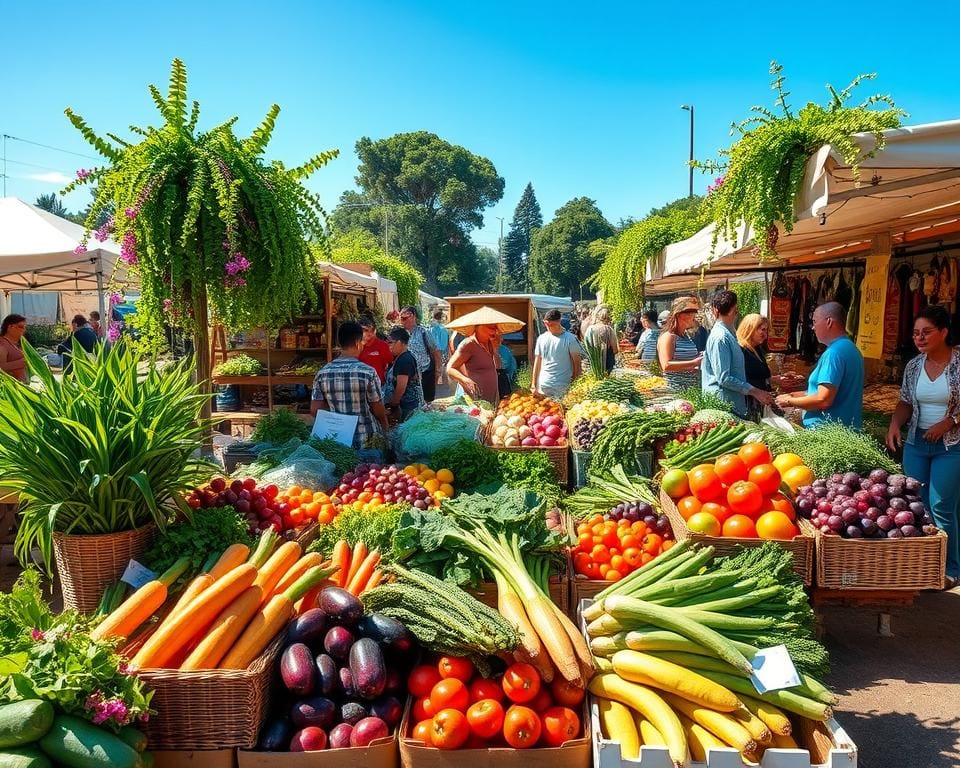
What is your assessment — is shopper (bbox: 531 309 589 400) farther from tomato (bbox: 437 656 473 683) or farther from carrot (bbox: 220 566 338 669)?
tomato (bbox: 437 656 473 683)

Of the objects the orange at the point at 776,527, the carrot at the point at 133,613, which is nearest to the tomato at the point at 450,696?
the carrot at the point at 133,613

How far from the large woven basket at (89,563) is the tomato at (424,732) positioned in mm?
1501

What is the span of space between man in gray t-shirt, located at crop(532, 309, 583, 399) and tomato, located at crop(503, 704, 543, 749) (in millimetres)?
5947

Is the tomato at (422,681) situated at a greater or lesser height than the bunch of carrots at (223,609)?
lesser

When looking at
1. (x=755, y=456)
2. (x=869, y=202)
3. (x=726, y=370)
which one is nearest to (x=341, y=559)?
(x=755, y=456)

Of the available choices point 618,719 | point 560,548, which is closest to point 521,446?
point 560,548

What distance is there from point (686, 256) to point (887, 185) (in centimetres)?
369

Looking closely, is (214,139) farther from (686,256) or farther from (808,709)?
(686,256)

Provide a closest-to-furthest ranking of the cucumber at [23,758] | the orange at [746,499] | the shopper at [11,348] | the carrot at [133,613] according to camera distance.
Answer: the cucumber at [23,758] < the carrot at [133,613] < the orange at [746,499] < the shopper at [11,348]

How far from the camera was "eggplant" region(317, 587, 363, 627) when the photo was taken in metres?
2.41

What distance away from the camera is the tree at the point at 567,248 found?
5856 cm

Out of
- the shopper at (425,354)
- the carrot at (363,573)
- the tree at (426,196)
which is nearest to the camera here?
the carrot at (363,573)

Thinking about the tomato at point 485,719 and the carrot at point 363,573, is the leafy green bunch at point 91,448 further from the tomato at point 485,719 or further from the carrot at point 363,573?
the tomato at point 485,719

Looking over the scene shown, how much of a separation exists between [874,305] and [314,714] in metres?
6.48
